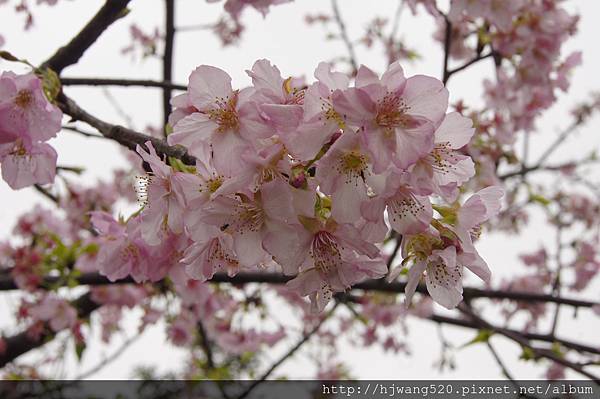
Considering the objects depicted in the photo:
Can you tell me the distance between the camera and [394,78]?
103 cm

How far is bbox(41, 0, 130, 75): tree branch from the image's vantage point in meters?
1.69

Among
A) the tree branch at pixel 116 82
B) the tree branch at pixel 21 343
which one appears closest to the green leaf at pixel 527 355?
the tree branch at pixel 116 82

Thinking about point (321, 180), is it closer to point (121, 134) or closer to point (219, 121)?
point (219, 121)

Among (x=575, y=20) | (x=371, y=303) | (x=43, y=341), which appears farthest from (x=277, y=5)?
(x=371, y=303)

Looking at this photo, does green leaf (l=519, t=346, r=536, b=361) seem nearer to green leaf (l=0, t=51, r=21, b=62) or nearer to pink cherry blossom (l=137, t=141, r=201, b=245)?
pink cherry blossom (l=137, t=141, r=201, b=245)

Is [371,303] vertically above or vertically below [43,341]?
above

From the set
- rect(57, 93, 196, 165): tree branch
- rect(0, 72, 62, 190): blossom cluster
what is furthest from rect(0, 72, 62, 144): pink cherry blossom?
rect(57, 93, 196, 165): tree branch

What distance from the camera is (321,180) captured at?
3.27 feet

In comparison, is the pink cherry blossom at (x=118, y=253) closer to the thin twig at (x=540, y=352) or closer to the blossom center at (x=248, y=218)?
the blossom center at (x=248, y=218)

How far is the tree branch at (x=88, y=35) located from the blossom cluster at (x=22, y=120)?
33 centimetres

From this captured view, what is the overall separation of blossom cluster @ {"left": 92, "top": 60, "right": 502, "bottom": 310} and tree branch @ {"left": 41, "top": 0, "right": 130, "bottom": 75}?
0.66 meters

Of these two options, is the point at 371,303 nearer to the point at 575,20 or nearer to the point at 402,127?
the point at 575,20

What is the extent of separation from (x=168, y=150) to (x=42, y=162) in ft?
2.10

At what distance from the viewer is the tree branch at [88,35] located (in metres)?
1.69
